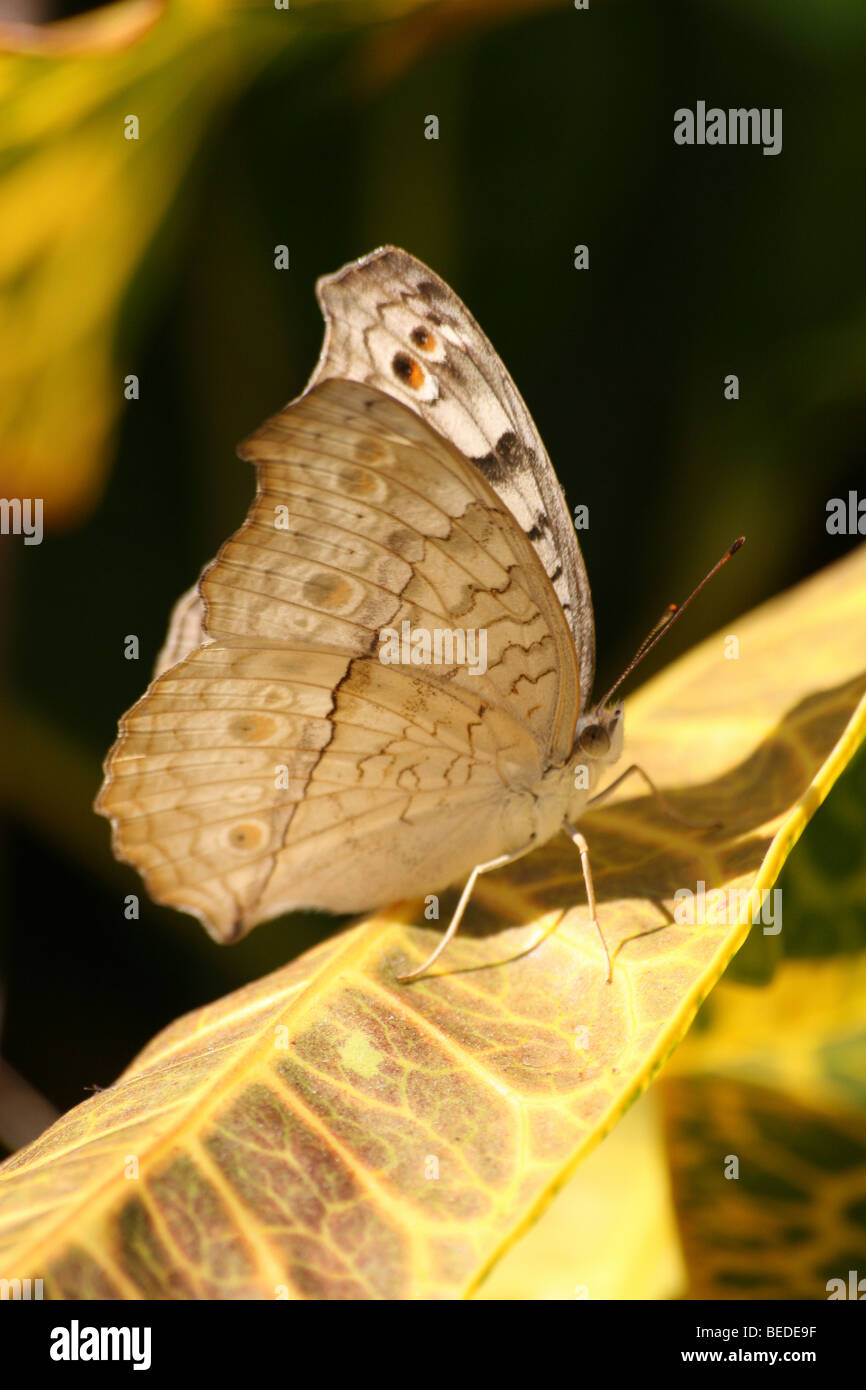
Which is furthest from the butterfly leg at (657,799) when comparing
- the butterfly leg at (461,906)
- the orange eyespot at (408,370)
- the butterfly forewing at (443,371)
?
the orange eyespot at (408,370)

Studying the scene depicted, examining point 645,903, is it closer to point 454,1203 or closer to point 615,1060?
point 615,1060

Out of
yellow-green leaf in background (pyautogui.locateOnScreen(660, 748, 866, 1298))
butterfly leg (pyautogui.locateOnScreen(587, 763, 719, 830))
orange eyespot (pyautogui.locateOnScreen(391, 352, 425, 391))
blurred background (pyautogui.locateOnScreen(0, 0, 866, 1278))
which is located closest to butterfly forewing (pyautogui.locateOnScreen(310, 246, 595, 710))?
orange eyespot (pyautogui.locateOnScreen(391, 352, 425, 391))

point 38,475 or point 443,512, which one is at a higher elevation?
point 38,475

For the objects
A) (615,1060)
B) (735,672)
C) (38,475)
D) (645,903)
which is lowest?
(615,1060)

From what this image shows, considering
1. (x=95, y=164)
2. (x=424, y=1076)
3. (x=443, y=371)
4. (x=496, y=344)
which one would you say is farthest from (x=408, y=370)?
(x=496, y=344)

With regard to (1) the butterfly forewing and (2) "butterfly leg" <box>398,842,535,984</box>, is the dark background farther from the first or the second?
(1) the butterfly forewing

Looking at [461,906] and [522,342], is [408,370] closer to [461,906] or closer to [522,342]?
[461,906]

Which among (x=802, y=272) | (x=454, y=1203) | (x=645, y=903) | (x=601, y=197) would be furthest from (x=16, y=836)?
(x=802, y=272)
